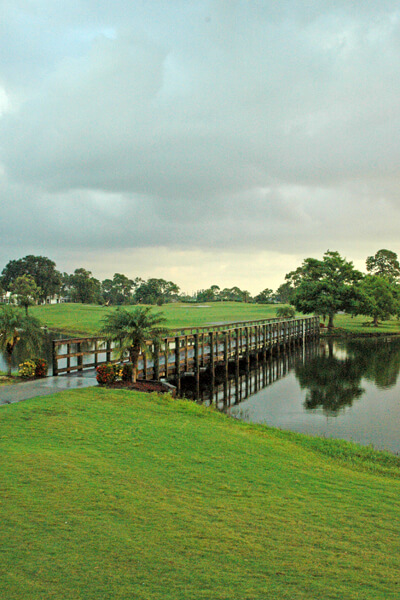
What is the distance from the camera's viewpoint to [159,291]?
17175cm

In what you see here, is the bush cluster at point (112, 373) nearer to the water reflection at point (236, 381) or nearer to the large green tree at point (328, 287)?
the water reflection at point (236, 381)

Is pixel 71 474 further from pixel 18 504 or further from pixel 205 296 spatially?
pixel 205 296

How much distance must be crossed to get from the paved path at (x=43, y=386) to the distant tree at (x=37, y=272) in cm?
13497

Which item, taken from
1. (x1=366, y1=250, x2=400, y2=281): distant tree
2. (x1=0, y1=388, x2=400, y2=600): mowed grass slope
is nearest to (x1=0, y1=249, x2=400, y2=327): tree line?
(x1=366, y1=250, x2=400, y2=281): distant tree

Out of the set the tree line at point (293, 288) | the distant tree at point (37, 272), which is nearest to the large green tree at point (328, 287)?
the tree line at point (293, 288)

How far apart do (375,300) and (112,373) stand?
200 ft

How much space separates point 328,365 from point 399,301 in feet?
149

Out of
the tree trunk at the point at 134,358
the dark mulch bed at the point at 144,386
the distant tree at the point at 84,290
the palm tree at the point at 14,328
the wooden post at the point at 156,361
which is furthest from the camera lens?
the distant tree at the point at 84,290

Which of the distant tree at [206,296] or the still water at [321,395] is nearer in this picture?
the still water at [321,395]

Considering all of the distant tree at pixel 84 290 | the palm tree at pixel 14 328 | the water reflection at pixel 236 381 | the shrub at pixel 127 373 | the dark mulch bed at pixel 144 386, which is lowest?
the water reflection at pixel 236 381

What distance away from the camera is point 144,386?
680 inches

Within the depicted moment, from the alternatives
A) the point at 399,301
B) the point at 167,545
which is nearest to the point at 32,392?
the point at 167,545

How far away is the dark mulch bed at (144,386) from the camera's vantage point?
54.7 feet

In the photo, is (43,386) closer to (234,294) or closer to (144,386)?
(144,386)
